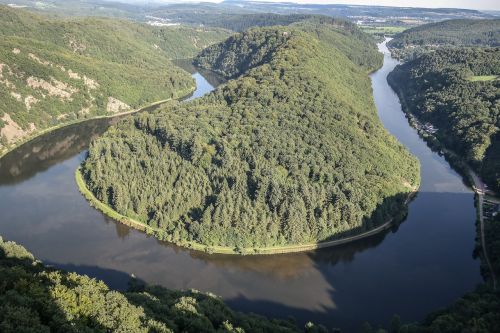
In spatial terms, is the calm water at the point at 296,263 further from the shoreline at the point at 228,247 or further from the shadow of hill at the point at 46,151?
the shadow of hill at the point at 46,151

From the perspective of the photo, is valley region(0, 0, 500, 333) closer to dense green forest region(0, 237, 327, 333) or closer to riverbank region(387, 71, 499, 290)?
dense green forest region(0, 237, 327, 333)

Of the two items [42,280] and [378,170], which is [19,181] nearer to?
[42,280]

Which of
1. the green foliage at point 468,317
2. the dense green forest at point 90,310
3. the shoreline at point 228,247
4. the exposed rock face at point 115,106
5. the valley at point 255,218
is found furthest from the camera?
the exposed rock face at point 115,106

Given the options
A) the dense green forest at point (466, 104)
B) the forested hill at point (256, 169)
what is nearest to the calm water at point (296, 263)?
the forested hill at point (256, 169)

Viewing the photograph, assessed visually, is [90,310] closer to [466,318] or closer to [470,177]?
[466,318]

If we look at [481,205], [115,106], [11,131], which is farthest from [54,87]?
[481,205]

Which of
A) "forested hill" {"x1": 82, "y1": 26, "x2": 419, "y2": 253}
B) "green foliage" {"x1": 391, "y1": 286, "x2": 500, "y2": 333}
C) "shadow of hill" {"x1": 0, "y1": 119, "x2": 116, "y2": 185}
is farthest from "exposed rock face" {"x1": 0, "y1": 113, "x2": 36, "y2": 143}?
"green foliage" {"x1": 391, "y1": 286, "x2": 500, "y2": 333}
